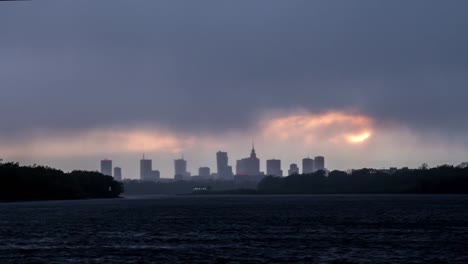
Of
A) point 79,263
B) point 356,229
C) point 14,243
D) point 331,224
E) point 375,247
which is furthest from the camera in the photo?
point 331,224

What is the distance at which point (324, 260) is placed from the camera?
6800 centimetres

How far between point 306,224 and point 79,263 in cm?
6198

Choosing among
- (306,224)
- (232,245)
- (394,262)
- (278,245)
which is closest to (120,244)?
(232,245)

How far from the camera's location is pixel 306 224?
401ft

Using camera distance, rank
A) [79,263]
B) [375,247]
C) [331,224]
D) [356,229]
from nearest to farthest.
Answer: [79,263]
[375,247]
[356,229]
[331,224]

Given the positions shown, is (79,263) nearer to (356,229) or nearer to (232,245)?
(232,245)

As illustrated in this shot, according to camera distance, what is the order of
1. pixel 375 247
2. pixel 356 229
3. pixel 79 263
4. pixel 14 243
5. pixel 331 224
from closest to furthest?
pixel 79 263 → pixel 375 247 → pixel 14 243 → pixel 356 229 → pixel 331 224

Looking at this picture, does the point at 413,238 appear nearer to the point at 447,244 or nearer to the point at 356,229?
the point at 447,244

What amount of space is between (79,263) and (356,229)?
173 ft

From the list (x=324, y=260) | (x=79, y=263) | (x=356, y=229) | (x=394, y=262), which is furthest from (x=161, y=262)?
(x=356, y=229)

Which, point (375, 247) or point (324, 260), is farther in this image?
point (375, 247)

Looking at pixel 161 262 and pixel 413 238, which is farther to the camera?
pixel 413 238

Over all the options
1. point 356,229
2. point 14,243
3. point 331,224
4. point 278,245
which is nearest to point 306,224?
point 331,224

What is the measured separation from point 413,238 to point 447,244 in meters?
8.48
